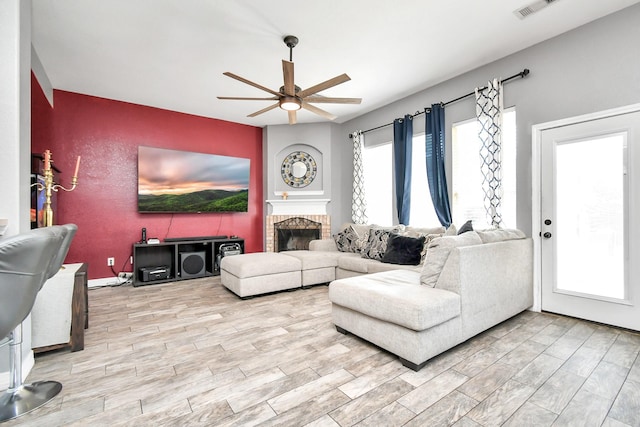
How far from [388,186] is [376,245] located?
1.39 m

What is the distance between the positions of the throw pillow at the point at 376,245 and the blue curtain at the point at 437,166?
76 cm

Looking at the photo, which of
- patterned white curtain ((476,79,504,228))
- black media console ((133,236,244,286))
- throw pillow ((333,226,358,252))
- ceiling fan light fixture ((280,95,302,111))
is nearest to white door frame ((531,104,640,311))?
patterned white curtain ((476,79,504,228))

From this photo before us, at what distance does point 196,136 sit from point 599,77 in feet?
17.5

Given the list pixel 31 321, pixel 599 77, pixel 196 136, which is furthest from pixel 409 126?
pixel 31 321

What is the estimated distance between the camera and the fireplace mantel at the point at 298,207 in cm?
573

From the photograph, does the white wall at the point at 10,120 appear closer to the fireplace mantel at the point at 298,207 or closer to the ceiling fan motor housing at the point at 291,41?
the ceiling fan motor housing at the point at 291,41

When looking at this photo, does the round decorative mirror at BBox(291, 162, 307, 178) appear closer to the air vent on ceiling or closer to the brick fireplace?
the brick fireplace

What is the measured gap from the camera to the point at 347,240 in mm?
4691

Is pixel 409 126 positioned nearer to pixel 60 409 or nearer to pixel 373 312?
pixel 373 312

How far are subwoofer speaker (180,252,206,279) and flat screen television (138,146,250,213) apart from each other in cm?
77

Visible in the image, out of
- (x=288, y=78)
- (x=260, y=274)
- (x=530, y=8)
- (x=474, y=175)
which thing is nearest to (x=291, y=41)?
(x=288, y=78)

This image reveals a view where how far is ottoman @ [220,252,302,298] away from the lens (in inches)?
Result: 139

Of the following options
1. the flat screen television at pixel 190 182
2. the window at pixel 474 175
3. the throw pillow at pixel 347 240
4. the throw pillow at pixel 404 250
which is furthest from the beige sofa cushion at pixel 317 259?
the flat screen television at pixel 190 182

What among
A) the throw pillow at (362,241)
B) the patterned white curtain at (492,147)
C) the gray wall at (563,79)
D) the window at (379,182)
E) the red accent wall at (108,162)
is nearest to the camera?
the gray wall at (563,79)
